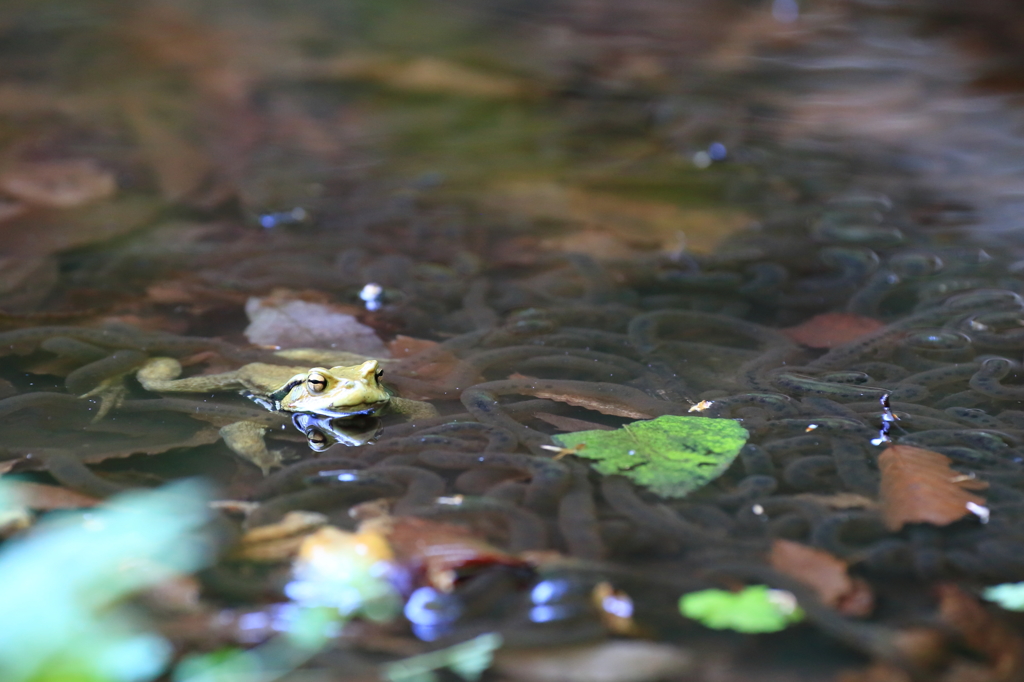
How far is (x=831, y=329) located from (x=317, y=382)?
235cm

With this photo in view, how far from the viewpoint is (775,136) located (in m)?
6.50

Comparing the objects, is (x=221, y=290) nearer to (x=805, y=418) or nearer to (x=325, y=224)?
(x=325, y=224)

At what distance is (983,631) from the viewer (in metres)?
1.94

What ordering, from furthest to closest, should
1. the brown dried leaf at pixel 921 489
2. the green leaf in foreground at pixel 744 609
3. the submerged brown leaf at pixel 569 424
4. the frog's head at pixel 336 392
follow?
the frog's head at pixel 336 392 → the submerged brown leaf at pixel 569 424 → the brown dried leaf at pixel 921 489 → the green leaf in foreground at pixel 744 609

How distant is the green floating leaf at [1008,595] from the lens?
2.03 metres

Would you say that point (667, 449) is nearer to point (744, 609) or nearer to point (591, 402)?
point (591, 402)

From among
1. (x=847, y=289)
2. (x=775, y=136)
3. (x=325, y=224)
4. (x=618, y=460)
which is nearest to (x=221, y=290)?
(x=325, y=224)

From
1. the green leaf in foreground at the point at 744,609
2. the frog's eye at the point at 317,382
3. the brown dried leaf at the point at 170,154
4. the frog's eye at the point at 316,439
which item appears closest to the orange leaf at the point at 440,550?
the green leaf in foreground at the point at 744,609

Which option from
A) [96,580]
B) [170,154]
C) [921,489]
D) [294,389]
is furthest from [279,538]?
[170,154]

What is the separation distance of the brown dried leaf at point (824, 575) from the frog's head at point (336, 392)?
1562 mm

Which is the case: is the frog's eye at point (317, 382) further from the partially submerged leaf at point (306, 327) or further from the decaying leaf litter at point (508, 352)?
the partially submerged leaf at point (306, 327)

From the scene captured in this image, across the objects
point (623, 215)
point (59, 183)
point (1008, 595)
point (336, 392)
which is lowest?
point (1008, 595)

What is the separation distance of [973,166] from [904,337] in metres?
2.95

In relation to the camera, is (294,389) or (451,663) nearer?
(451,663)
